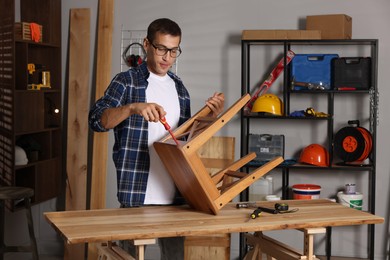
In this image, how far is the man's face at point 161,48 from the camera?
3.07 metres

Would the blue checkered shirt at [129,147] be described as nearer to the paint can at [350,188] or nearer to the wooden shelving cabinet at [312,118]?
the wooden shelving cabinet at [312,118]

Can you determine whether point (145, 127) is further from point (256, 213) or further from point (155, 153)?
point (256, 213)

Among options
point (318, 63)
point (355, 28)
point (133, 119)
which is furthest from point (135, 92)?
point (355, 28)

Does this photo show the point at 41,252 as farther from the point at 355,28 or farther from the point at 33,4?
the point at 355,28

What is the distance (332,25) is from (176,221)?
Answer: 2773mm

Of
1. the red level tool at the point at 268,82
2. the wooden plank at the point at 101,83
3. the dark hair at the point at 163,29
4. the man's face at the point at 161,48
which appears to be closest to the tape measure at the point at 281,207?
the man's face at the point at 161,48

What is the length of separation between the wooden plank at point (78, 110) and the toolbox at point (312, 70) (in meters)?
1.74

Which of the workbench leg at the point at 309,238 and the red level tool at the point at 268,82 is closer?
the workbench leg at the point at 309,238

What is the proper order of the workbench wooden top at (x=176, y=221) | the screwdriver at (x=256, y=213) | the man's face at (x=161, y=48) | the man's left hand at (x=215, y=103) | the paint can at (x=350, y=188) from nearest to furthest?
1. the workbench wooden top at (x=176, y=221)
2. the screwdriver at (x=256, y=213)
3. the man's face at (x=161, y=48)
4. the man's left hand at (x=215, y=103)
5. the paint can at (x=350, y=188)

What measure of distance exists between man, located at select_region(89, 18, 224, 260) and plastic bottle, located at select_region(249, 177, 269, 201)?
216 cm

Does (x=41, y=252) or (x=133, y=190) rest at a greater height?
(x=133, y=190)

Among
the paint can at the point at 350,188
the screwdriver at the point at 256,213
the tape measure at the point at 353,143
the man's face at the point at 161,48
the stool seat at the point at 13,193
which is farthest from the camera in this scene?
the paint can at the point at 350,188

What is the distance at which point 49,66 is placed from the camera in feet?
18.5

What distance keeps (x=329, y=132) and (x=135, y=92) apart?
2499 millimetres
